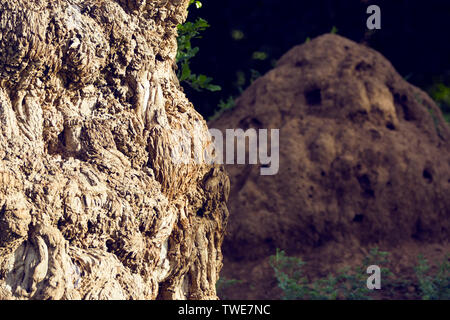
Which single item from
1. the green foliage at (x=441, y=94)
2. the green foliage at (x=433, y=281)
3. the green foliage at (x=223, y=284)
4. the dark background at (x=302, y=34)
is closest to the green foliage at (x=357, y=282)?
the green foliage at (x=433, y=281)

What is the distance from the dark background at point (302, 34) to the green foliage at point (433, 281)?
3.43m

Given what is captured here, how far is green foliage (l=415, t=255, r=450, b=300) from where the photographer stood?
652 cm

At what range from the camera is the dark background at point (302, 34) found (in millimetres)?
8914

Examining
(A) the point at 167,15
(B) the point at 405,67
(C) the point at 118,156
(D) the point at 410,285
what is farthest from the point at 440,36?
(C) the point at 118,156

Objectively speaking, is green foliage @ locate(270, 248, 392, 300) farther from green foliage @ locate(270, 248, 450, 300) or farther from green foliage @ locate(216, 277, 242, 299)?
green foliage @ locate(216, 277, 242, 299)

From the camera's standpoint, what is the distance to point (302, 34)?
32.1 feet

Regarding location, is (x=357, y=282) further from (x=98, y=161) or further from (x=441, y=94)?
(x=441, y=94)

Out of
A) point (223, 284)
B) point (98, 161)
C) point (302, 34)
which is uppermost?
point (302, 34)

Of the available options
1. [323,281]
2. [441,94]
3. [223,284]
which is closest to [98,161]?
[223,284]

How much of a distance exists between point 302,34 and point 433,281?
4370 millimetres

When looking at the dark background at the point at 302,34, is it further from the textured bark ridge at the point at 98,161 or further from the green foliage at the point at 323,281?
the textured bark ridge at the point at 98,161

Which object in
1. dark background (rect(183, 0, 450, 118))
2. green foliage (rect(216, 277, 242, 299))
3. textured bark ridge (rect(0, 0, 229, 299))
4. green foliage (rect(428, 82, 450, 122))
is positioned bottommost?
green foliage (rect(216, 277, 242, 299))

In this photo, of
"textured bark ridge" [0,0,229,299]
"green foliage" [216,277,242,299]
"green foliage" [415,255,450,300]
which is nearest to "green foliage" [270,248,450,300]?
"green foliage" [415,255,450,300]

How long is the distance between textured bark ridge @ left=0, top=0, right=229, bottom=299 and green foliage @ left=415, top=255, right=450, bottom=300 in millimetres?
3084
